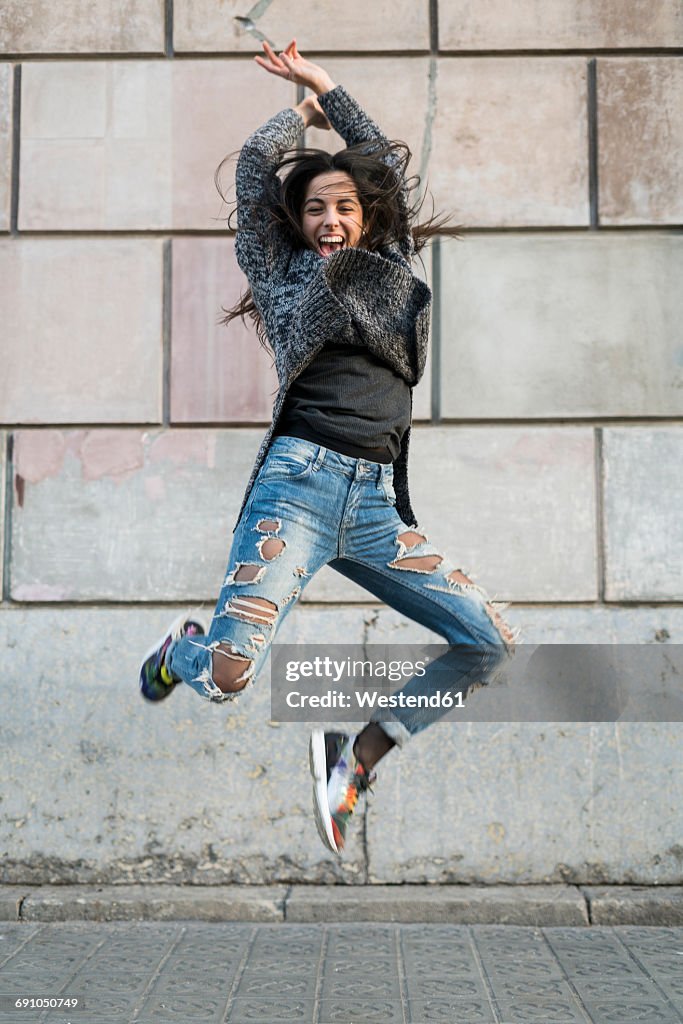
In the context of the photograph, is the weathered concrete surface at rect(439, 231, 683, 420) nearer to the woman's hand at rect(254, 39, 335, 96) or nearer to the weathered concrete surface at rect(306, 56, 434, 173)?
the weathered concrete surface at rect(306, 56, 434, 173)

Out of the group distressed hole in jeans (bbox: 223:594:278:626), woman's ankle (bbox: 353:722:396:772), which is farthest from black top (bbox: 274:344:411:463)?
woman's ankle (bbox: 353:722:396:772)

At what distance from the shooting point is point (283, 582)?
128 inches

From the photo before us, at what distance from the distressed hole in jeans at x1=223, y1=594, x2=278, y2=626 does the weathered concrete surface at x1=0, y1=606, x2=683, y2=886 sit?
1889mm

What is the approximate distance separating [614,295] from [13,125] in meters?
2.95

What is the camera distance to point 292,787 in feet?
16.6

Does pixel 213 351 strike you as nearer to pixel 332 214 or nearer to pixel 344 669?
pixel 344 669

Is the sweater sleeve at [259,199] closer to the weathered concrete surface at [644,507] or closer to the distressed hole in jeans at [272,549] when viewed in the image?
the distressed hole in jeans at [272,549]

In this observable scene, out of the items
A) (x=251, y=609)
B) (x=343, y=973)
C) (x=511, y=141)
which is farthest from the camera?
(x=511, y=141)

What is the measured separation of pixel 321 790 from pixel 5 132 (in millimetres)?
3656

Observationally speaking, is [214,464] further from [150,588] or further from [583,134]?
[583,134]

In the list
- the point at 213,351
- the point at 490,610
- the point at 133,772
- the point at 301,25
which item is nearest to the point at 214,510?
the point at 213,351

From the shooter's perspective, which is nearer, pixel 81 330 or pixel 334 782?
pixel 334 782

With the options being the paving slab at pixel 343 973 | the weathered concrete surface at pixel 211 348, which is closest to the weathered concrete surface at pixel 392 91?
the weathered concrete surface at pixel 211 348

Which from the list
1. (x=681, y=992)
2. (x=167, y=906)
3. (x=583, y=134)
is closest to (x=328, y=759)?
(x=681, y=992)
